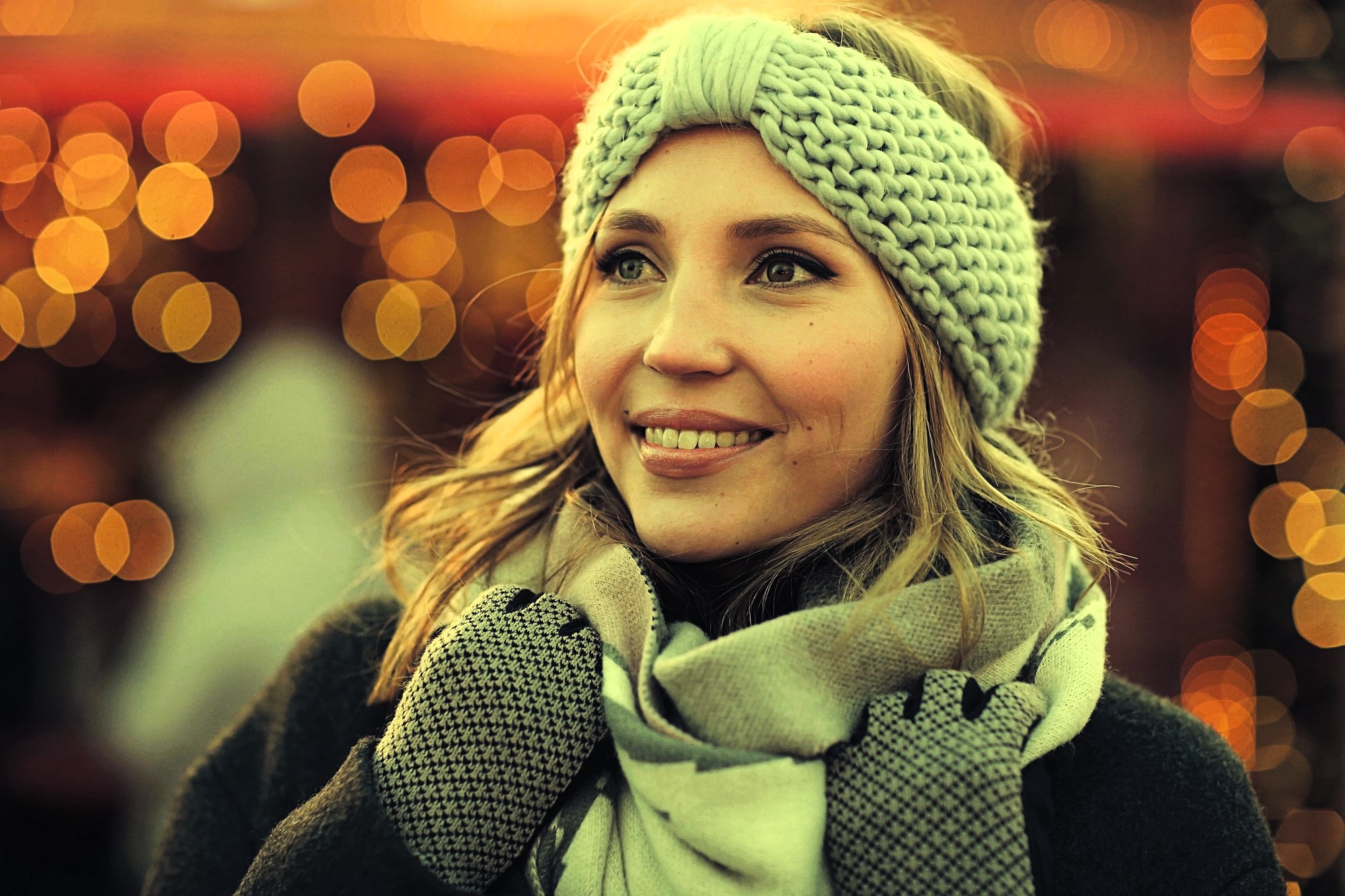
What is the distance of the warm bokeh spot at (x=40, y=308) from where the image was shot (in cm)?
348

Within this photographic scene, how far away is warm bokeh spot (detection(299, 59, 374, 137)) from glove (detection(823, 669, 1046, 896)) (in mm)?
2736

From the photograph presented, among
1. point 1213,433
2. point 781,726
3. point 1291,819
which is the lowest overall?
point 1291,819

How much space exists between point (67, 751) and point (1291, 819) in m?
3.84

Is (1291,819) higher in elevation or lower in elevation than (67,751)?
lower

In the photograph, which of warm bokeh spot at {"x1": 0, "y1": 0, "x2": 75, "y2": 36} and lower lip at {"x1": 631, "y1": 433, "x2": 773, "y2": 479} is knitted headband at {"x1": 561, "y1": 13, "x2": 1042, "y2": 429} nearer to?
lower lip at {"x1": 631, "y1": 433, "x2": 773, "y2": 479}

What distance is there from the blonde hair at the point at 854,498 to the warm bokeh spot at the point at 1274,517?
1.71 metres

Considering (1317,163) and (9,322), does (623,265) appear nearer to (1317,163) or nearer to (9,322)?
(1317,163)

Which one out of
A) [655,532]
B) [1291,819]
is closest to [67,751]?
[655,532]

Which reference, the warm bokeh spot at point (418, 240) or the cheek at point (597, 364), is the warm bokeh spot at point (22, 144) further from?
the cheek at point (597, 364)

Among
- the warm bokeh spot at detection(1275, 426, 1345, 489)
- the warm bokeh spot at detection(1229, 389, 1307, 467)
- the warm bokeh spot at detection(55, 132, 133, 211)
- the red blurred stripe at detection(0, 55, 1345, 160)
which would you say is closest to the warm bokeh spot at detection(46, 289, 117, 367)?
the warm bokeh spot at detection(55, 132, 133, 211)

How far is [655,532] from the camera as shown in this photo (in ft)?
4.54

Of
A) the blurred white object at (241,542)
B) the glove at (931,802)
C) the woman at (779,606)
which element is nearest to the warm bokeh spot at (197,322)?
the blurred white object at (241,542)

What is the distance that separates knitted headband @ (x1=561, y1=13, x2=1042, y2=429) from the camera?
134 centimetres

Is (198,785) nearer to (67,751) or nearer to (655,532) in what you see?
(655,532)
